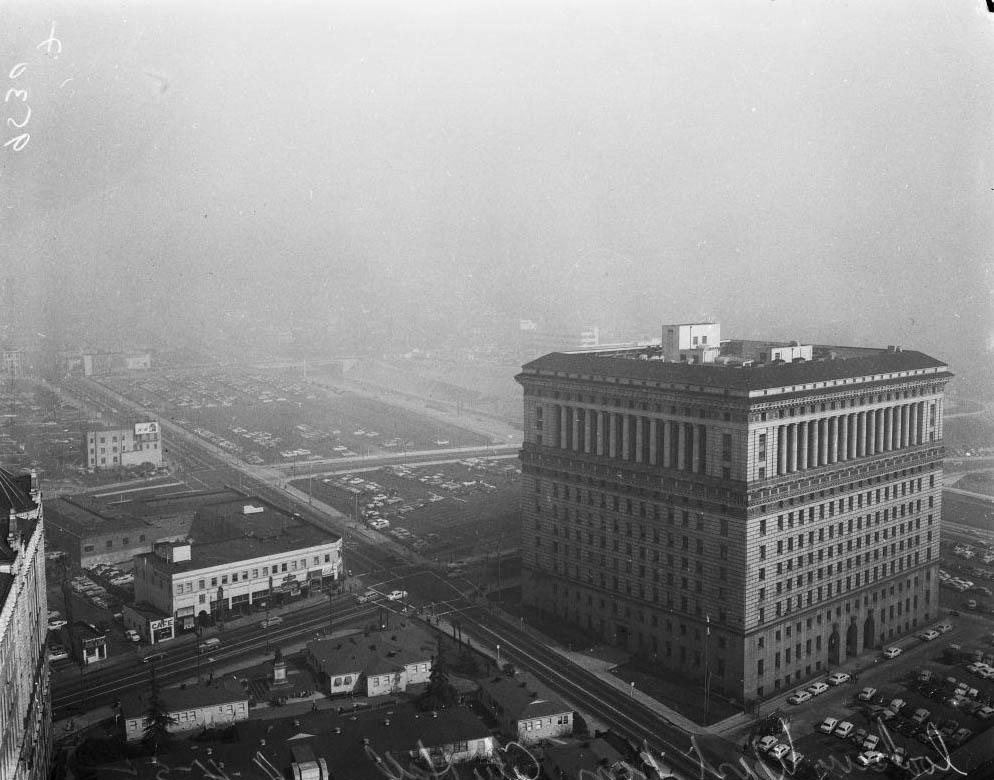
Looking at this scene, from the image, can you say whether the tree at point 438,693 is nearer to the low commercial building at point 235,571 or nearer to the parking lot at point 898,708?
the parking lot at point 898,708

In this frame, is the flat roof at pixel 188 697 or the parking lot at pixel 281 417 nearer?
the flat roof at pixel 188 697

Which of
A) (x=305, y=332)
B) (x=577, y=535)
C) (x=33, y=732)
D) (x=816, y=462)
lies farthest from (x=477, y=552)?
(x=305, y=332)

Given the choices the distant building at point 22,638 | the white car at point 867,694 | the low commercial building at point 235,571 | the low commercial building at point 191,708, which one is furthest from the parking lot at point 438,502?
the distant building at point 22,638

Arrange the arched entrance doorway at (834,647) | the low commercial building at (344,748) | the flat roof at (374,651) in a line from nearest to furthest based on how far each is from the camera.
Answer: the low commercial building at (344,748) → the flat roof at (374,651) → the arched entrance doorway at (834,647)

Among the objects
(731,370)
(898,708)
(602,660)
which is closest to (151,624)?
(602,660)

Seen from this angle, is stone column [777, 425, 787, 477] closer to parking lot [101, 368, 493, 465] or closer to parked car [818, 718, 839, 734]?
parked car [818, 718, 839, 734]

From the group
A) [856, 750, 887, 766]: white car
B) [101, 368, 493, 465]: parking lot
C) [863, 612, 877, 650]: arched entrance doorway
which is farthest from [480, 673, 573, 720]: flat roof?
[101, 368, 493, 465]: parking lot

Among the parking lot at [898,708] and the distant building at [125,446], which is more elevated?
the distant building at [125,446]
